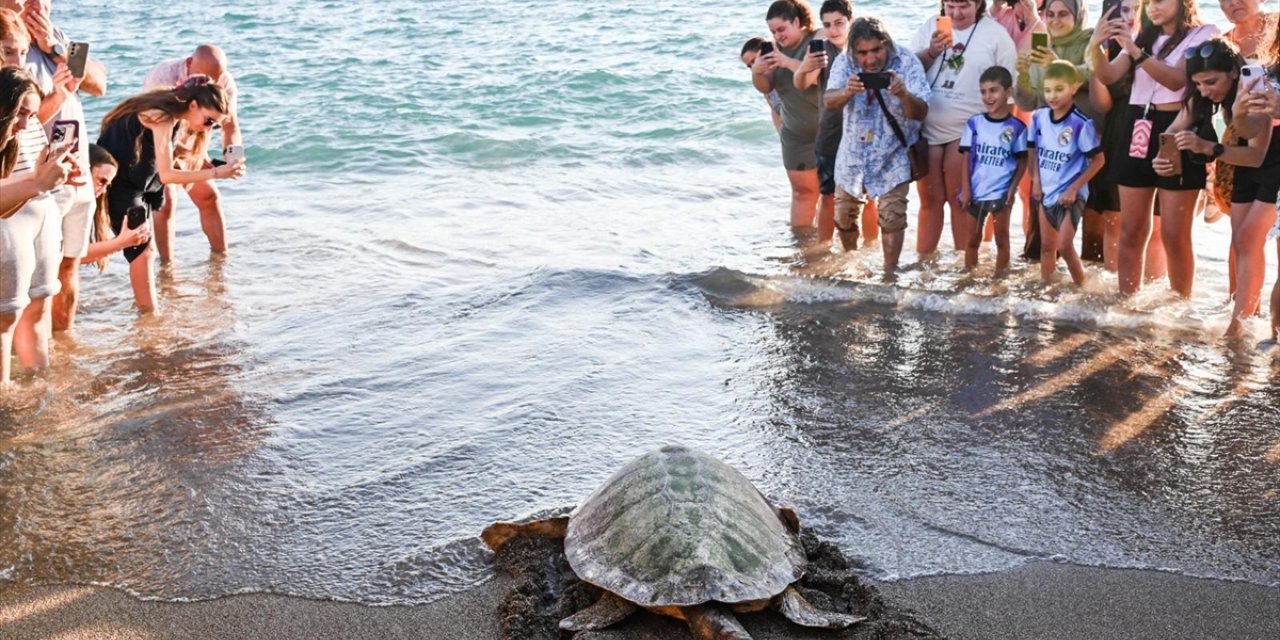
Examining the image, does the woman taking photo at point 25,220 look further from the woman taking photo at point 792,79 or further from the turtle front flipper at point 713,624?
the woman taking photo at point 792,79

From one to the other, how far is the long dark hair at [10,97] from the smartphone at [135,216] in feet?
5.19

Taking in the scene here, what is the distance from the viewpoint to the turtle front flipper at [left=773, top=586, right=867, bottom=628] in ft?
10.9

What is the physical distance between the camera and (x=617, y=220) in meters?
9.77

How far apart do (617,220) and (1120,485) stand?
5979 mm

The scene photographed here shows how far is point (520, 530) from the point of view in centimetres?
393

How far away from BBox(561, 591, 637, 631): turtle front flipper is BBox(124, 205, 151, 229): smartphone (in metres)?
4.48

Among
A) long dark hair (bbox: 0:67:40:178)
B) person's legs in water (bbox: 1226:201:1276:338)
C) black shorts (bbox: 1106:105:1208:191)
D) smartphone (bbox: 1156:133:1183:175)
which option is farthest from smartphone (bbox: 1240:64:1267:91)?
long dark hair (bbox: 0:67:40:178)

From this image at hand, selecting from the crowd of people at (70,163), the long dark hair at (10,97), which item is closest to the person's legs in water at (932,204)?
the crowd of people at (70,163)

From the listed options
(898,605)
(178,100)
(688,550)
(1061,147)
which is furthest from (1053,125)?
(178,100)

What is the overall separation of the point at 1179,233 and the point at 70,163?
18.8ft

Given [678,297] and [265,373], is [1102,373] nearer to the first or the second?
[678,297]

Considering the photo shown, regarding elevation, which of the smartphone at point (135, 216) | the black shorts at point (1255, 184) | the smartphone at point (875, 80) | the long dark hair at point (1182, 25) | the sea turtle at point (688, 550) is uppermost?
the long dark hair at point (1182, 25)

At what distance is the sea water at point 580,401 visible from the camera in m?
4.05

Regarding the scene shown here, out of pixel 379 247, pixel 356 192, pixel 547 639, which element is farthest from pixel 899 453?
pixel 356 192
